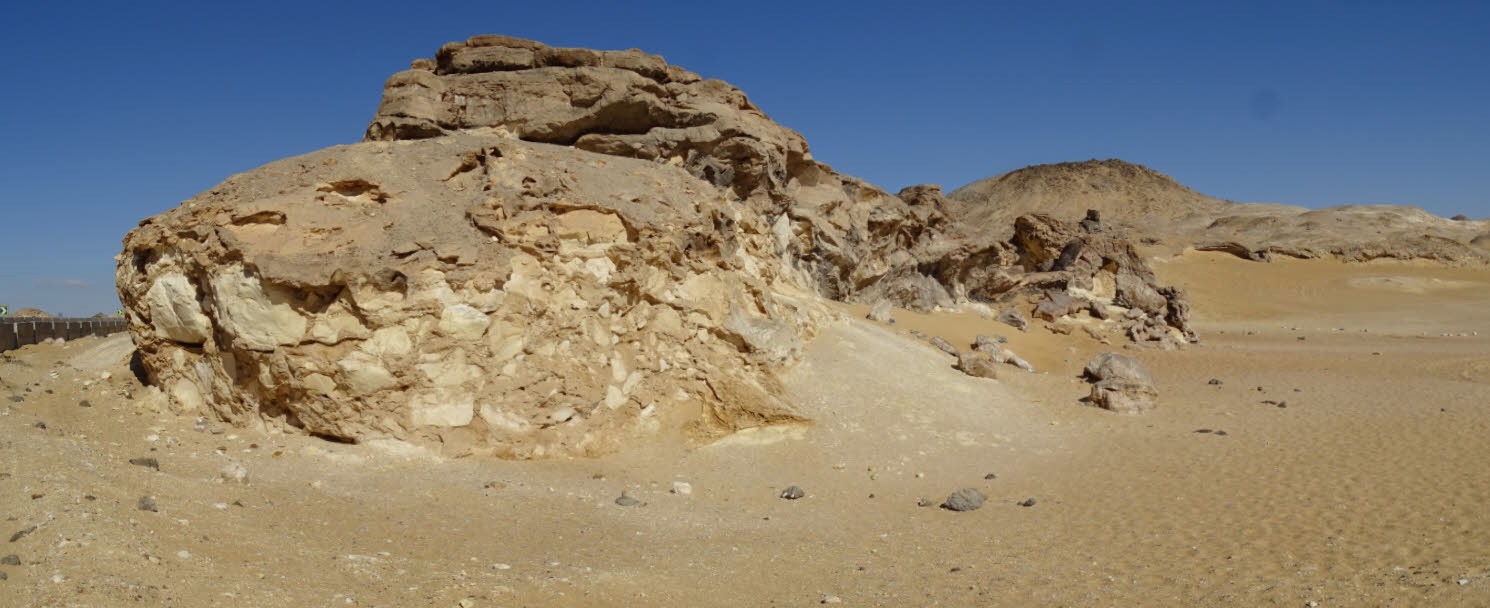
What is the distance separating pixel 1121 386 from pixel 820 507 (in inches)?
254

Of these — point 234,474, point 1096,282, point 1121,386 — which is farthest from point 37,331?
point 1096,282

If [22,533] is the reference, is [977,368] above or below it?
above

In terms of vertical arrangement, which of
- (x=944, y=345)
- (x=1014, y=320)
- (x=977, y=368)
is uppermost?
(x=1014, y=320)

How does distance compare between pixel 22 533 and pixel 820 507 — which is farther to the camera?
pixel 820 507

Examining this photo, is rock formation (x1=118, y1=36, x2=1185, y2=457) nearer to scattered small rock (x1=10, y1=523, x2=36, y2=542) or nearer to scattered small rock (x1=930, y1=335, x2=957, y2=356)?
scattered small rock (x1=10, y1=523, x2=36, y2=542)

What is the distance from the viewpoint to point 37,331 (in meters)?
14.5

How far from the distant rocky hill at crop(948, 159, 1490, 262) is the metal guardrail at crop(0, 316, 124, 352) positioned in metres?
26.1

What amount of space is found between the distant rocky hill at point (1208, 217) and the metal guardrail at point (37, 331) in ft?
85.7

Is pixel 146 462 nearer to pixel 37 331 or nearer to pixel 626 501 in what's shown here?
pixel 626 501

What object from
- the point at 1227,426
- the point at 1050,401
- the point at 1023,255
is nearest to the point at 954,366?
the point at 1050,401

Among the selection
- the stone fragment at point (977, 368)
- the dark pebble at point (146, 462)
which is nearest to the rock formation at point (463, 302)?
the dark pebble at point (146, 462)

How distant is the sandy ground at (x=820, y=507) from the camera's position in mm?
5211

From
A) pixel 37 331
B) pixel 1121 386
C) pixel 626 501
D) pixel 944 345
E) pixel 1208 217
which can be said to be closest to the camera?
pixel 626 501

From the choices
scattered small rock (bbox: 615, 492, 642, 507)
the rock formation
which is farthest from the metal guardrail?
scattered small rock (bbox: 615, 492, 642, 507)
